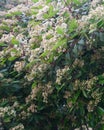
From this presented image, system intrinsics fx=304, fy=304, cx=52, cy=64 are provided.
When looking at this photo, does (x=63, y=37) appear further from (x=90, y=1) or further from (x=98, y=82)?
(x=90, y=1)

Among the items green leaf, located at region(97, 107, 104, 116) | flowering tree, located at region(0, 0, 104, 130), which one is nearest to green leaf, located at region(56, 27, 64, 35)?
flowering tree, located at region(0, 0, 104, 130)

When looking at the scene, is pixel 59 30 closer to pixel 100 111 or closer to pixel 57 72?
→ pixel 57 72

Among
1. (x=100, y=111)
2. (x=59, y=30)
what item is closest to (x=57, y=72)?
(x=59, y=30)

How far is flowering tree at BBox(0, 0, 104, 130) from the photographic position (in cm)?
209

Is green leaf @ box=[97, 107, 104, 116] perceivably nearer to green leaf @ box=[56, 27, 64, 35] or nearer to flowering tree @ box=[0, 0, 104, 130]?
flowering tree @ box=[0, 0, 104, 130]

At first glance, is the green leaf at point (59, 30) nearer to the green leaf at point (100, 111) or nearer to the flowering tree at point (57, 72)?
the flowering tree at point (57, 72)

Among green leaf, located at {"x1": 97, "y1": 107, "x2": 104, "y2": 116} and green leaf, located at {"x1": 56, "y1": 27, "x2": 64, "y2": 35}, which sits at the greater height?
green leaf, located at {"x1": 56, "y1": 27, "x2": 64, "y2": 35}

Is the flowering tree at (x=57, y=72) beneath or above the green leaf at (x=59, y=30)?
beneath

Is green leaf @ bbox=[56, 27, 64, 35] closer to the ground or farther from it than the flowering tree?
farther from it

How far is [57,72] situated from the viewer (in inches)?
84.0

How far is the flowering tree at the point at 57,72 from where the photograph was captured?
6.84 ft

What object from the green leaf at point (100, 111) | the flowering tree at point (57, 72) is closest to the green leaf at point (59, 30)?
the flowering tree at point (57, 72)

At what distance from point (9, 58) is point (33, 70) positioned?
0.31 meters

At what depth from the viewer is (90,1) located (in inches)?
104
